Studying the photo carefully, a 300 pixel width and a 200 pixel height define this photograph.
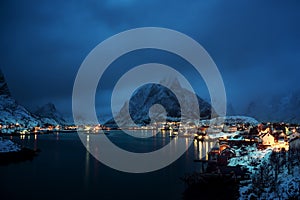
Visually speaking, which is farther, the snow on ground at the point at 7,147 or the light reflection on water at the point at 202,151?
the snow on ground at the point at 7,147

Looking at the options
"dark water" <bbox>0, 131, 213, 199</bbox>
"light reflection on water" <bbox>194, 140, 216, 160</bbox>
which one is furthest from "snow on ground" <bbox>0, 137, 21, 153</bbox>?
"light reflection on water" <bbox>194, 140, 216, 160</bbox>

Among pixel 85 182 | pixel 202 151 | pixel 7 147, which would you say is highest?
pixel 7 147

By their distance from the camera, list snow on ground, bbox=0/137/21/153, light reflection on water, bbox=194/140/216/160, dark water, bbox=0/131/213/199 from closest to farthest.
A: dark water, bbox=0/131/213/199, light reflection on water, bbox=194/140/216/160, snow on ground, bbox=0/137/21/153

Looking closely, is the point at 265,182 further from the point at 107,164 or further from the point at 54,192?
the point at 107,164

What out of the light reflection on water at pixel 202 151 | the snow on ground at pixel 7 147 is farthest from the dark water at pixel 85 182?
the snow on ground at pixel 7 147

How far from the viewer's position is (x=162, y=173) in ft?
147

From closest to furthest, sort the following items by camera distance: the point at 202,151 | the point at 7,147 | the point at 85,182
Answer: the point at 85,182 < the point at 7,147 < the point at 202,151

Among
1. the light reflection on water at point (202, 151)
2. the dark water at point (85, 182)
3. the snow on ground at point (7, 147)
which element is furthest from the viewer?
the snow on ground at point (7, 147)

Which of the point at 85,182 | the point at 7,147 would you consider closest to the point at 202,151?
the point at 85,182

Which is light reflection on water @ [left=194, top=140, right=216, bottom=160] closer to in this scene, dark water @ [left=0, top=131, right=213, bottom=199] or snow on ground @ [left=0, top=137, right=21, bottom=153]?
dark water @ [left=0, top=131, right=213, bottom=199]

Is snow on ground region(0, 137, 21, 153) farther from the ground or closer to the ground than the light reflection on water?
farther from the ground

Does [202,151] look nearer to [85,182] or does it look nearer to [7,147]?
[85,182]

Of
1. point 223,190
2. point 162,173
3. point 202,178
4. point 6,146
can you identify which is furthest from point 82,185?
point 6,146

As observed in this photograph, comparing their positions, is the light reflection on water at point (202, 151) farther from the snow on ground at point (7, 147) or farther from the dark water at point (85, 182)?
the snow on ground at point (7, 147)
